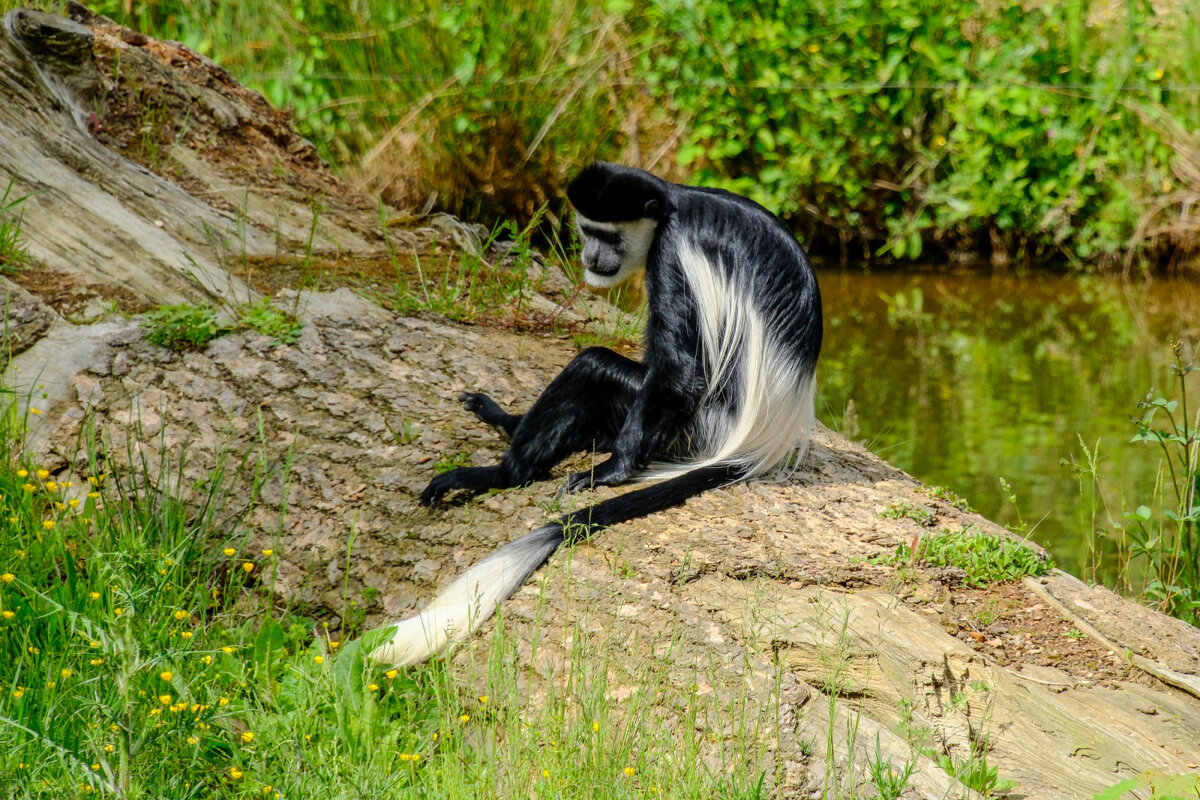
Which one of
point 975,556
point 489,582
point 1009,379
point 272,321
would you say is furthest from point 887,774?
point 1009,379

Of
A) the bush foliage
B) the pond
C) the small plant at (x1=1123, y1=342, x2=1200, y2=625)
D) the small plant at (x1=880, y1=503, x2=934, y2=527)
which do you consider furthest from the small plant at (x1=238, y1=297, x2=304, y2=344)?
the bush foliage

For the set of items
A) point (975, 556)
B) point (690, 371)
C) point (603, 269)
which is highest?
point (603, 269)

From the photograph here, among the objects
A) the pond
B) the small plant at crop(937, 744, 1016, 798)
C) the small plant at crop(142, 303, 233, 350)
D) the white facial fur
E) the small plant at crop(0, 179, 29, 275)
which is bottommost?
the pond

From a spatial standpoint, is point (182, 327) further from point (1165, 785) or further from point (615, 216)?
point (1165, 785)

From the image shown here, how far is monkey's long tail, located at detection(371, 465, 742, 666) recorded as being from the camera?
90.1 inches

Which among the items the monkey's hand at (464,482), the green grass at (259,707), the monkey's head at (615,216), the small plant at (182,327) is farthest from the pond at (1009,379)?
the small plant at (182,327)

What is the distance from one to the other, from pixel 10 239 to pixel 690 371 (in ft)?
7.32

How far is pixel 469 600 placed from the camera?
227cm

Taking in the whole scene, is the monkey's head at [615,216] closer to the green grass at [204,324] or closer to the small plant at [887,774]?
the green grass at [204,324]

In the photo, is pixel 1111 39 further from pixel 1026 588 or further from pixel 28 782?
pixel 28 782

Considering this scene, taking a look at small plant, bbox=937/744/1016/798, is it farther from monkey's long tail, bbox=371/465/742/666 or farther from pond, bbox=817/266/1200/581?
pond, bbox=817/266/1200/581

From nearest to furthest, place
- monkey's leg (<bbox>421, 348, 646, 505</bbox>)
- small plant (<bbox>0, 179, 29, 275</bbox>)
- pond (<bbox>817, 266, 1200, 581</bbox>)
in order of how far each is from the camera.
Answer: monkey's leg (<bbox>421, 348, 646, 505</bbox>)
small plant (<bbox>0, 179, 29, 275</bbox>)
pond (<bbox>817, 266, 1200, 581</bbox>)

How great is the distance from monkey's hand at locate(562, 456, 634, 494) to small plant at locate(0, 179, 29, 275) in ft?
6.45

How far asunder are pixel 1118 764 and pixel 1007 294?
5.90m
